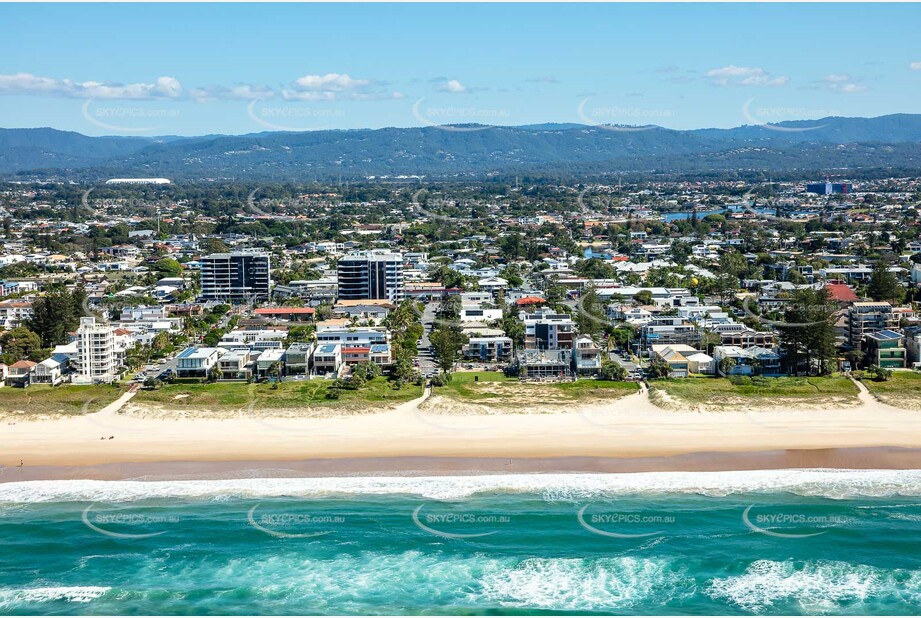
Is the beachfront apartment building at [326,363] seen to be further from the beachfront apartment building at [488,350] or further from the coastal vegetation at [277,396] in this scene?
the beachfront apartment building at [488,350]

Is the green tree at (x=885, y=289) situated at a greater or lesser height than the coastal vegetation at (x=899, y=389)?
greater

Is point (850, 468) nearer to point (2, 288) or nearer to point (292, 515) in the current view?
point (292, 515)

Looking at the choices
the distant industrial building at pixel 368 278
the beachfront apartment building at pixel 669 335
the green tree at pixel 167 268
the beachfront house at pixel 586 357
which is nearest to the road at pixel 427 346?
the distant industrial building at pixel 368 278

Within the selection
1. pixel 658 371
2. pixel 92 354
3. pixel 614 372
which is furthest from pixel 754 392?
pixel 92 354

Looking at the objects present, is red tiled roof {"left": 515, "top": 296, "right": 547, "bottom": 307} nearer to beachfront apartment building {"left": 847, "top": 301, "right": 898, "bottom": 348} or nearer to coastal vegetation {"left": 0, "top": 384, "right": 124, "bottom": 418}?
beachfront apartment building {"left": 847, "top": 301, "right": 898, "bottom": 348}

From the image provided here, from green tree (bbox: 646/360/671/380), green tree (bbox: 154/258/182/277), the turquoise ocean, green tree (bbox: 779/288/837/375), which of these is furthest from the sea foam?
green tree (bbox: 154/258/182/277)
